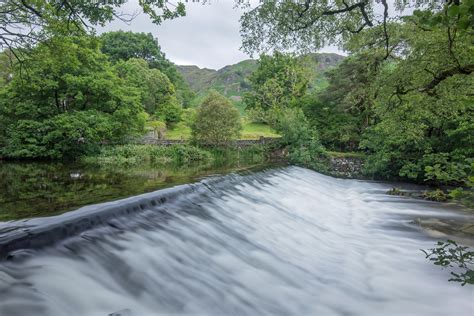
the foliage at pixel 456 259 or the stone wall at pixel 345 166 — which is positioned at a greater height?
the foliage at pixel 456 259

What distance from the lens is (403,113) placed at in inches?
408

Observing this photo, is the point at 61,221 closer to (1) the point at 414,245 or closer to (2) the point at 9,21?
(1) the point at 414,245

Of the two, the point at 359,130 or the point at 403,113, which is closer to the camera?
the point at 403,113

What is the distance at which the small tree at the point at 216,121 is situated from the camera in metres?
26.7

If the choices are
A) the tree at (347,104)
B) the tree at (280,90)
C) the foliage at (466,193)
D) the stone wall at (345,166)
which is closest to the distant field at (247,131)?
the tree at (280,90)

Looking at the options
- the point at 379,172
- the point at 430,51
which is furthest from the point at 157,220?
the point at 379,172

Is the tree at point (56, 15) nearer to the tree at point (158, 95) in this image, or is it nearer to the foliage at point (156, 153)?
the foliage at point (156, 153)

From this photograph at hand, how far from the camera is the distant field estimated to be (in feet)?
119

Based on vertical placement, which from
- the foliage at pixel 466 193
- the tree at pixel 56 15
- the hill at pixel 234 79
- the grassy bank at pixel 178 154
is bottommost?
the grassy bank at pixel 178 154

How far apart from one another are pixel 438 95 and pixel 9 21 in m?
11.9

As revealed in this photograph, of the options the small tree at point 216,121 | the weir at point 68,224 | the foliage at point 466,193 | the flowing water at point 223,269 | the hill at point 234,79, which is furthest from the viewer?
the hill at point 234,79

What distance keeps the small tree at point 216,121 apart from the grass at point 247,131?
274 inches

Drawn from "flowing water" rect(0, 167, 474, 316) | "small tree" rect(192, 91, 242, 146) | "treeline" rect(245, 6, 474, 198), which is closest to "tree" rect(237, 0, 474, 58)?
"treeline" rect(245, 6, 474, 198)

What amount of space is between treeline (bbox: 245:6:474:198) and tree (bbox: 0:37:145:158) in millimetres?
11119
